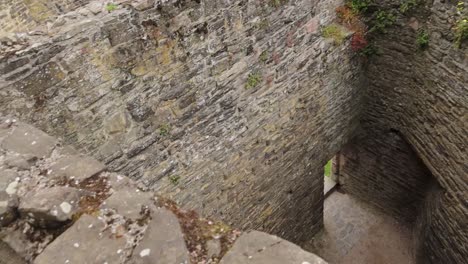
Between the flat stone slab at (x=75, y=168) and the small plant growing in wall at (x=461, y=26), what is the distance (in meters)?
4.39

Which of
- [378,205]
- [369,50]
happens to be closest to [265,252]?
[369,50]

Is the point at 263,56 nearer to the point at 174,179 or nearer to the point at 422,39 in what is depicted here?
the point at 174,179

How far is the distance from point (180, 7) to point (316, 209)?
15.9ft

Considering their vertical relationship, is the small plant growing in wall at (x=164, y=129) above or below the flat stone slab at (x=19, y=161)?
below

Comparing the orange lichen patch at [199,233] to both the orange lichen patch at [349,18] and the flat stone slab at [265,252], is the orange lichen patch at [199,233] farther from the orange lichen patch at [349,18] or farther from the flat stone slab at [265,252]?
the orange lichen patch at [349,18]

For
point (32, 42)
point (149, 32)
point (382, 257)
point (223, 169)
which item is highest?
point (32, 42)

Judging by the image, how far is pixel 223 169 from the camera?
5.24m

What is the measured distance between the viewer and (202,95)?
4.52m

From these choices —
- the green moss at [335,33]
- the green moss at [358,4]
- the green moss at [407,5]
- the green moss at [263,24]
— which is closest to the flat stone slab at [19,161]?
the green moss at [263,24]

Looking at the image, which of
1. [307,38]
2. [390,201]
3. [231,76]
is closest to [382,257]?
[390,201]

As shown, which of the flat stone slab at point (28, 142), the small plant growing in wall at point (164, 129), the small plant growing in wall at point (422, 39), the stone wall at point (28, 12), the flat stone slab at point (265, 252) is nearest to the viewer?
the flat stone slab at point (265, 252)

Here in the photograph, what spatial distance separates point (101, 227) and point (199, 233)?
0.47 metres

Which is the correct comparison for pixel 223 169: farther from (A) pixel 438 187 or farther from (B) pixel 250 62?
(A) pixel 438 187

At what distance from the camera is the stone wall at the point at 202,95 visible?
3480 mm
